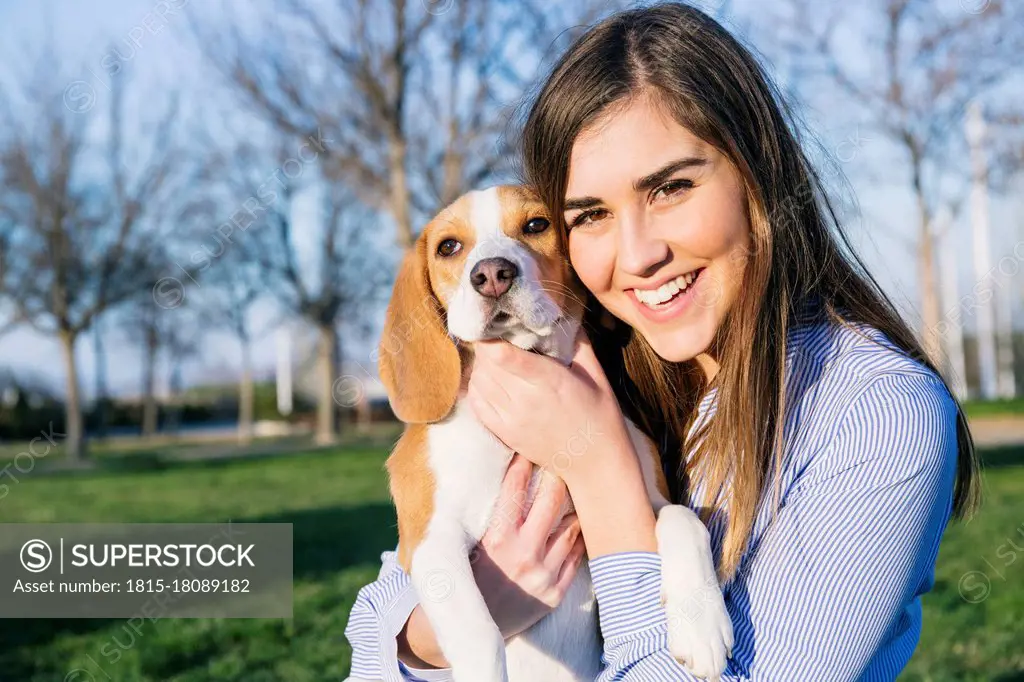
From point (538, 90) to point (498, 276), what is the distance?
0.60 metres

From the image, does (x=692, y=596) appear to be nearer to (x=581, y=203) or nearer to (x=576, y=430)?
(x=576, y=430)

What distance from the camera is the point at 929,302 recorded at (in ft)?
52.8

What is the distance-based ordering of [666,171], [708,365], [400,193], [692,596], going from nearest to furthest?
[692,596], [666,171], [708,365], [400,193]

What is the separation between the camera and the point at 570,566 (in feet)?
8.31

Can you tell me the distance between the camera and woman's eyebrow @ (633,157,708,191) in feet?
7.25

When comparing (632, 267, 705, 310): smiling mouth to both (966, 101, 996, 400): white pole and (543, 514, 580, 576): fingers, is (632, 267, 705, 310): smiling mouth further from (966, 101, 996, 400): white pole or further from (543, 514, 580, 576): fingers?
(966, 101, 996, 400): white pole

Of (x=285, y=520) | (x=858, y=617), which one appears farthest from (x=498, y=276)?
(x=285, y=520)

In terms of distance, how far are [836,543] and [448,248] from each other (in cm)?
163

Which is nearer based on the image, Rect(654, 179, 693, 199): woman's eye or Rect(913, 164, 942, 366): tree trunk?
Rect(654, 179, 693, 199): woman's eye

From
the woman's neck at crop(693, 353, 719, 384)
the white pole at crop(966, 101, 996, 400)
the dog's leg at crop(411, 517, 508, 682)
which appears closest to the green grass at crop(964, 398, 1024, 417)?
the white pole at crop(966, 101, 996, 400)

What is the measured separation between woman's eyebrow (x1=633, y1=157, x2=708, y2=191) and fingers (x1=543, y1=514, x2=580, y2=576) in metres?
0.93

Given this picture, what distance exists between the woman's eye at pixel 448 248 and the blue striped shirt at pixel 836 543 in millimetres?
1198

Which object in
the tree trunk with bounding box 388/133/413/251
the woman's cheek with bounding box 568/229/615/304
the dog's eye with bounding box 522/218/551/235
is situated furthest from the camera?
the tree trunk with bounding box 388/133/413/251

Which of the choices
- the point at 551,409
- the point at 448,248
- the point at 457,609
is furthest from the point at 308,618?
the point at 551,409
